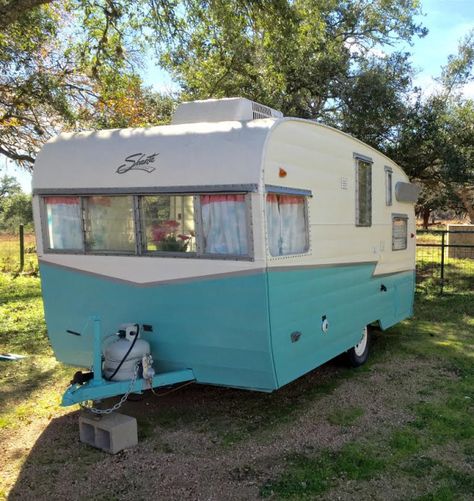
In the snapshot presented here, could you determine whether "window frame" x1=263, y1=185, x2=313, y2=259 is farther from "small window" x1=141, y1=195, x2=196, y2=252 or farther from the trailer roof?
"small window" x1=141, y1=195, x2=196, y2=252

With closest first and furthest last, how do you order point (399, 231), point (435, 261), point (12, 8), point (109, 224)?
point (109, 224) < point (12, 8) < point (399, 231) < point (435, 261)

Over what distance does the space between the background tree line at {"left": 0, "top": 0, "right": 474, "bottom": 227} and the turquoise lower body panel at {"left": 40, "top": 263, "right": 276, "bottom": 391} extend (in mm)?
5667

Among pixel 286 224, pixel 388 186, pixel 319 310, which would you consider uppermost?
pixel 388 186

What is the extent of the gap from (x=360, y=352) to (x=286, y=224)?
2.86 meters

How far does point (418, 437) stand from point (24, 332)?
653cm

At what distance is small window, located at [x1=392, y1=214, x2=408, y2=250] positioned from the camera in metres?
7.41

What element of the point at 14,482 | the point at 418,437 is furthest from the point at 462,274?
the point at 14,482

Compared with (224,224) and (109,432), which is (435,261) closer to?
(224,224)

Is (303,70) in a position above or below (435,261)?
above

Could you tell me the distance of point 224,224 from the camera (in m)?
4.46

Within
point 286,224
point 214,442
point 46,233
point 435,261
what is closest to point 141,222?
point 46,233

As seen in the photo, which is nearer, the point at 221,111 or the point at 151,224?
the point at 151,224

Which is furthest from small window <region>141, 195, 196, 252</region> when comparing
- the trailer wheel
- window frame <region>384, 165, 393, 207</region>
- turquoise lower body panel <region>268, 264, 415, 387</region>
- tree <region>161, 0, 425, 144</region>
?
tree <region>161, 0, 425, 144</region>

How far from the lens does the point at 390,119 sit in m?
11.7
